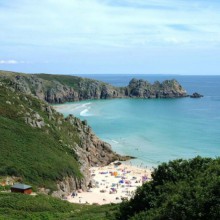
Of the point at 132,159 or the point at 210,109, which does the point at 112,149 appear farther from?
the point at 210,109

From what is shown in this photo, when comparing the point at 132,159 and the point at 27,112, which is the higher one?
the point at 27,112

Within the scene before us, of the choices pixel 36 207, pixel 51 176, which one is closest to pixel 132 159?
pixel 51 176

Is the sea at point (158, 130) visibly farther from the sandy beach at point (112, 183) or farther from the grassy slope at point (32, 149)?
the grassy slope at point (32, 149)

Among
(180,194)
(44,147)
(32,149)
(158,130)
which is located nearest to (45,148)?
(44,147)

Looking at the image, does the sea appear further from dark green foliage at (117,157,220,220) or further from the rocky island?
dark green foliage at (117,157,220,220)

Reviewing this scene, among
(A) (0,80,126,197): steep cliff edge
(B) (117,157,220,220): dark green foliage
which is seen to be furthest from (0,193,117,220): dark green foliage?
(A) (0,80,126,197): steep cliff edge

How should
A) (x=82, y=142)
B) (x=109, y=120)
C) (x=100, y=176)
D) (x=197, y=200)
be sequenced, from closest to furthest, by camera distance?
(x=197, y=200) < (x=100, y=176) < (x=82, y=142) < (x=109, y=120)
